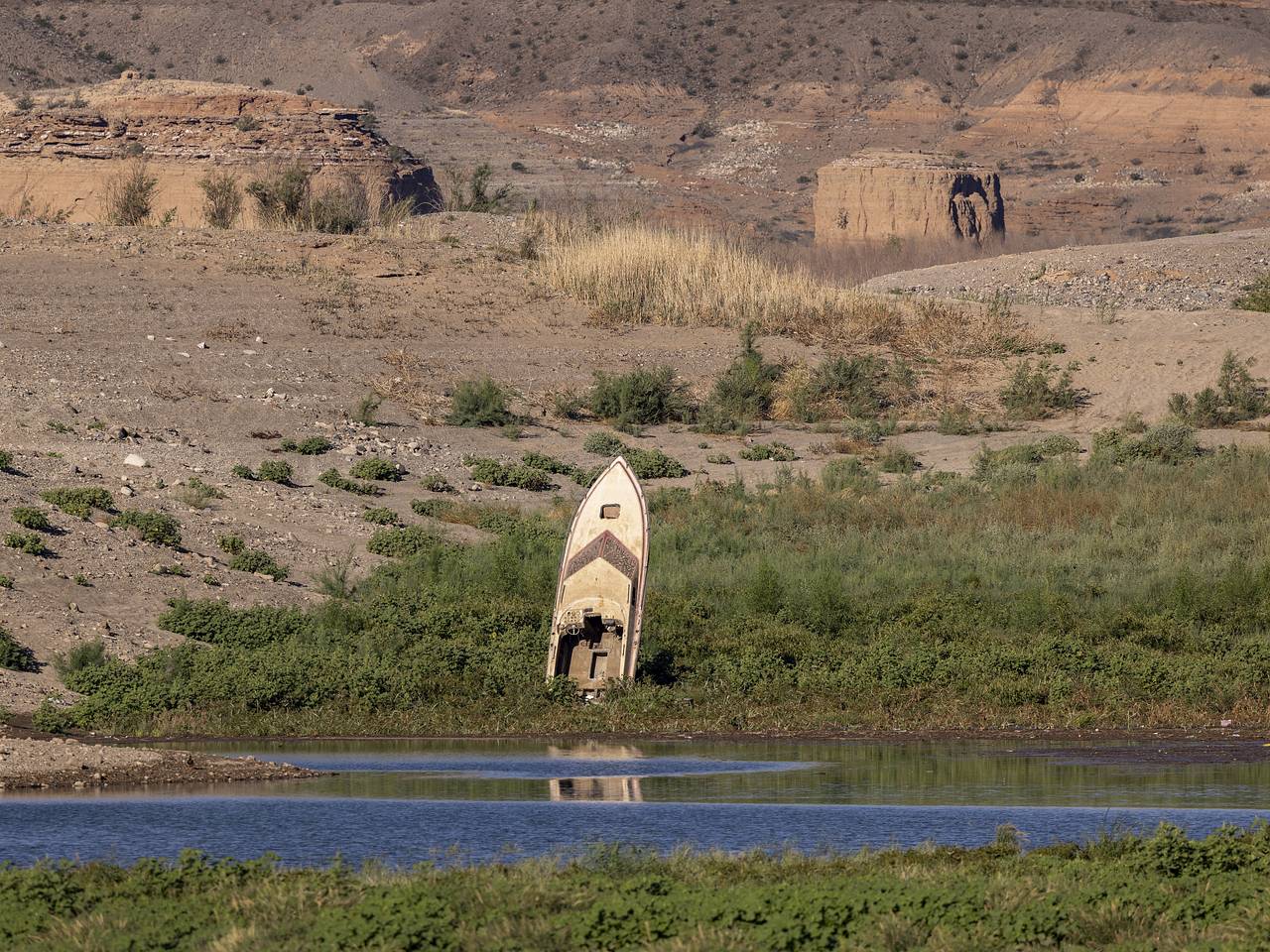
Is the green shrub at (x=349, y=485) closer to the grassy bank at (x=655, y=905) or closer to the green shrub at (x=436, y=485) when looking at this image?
the green shrub at (x=436, y=485)

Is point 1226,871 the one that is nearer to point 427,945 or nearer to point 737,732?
point 427,945

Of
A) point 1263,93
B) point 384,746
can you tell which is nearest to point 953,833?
point 384,746

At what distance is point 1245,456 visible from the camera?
1131 inches

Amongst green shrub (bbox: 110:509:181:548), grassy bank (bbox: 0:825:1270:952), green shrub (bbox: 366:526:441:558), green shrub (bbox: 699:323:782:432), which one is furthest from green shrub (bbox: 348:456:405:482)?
grassy bank (bbox: 0:825:1270:952)

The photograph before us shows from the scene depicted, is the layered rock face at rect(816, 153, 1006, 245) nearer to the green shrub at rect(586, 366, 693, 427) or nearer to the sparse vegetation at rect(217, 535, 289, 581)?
the green shrub at rect(586, 366, 693, 427)

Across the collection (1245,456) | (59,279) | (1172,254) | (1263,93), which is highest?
(1263,93)

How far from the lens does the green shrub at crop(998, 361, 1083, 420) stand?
34.2m

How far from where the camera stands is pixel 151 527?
71.0 ft

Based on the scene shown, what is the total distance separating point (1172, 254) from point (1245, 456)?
2263 centimetres

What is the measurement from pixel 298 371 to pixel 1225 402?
16379 millimetres

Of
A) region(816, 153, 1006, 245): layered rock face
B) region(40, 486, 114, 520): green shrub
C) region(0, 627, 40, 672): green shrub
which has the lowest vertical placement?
region(0, 627, 40, 672): green shrub

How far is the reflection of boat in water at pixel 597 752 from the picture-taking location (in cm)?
1453

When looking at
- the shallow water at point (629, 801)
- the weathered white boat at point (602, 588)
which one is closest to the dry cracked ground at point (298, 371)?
the weathered white boat at point (602, 588)

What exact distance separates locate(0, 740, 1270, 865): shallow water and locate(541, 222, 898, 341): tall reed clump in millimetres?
22966
